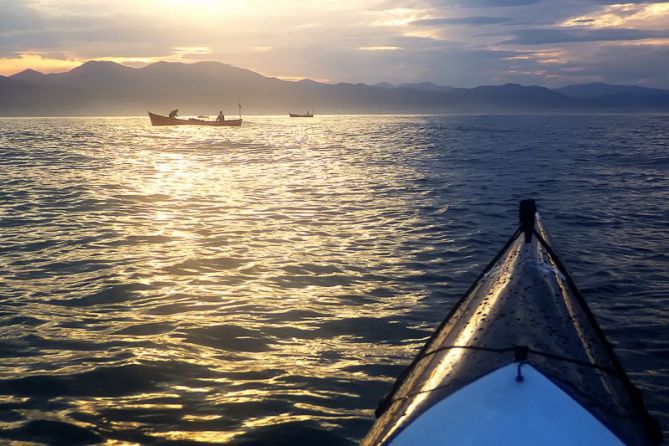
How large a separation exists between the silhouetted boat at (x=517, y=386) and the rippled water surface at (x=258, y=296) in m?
1.77

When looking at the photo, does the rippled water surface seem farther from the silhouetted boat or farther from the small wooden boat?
the small wooden boat

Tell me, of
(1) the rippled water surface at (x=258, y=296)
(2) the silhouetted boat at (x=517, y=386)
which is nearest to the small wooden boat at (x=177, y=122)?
(1) the rippled water surface at (x=258, y=296)

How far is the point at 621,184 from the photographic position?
2620 centimetres

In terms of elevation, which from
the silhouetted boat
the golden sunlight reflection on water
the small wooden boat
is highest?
the small wooden boat

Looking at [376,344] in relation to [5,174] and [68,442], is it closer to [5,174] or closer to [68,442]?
[68,442]

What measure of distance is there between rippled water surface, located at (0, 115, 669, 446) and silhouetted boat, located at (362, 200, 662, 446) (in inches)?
69.5

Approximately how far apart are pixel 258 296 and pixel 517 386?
707 cm

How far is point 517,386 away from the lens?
3.90 m

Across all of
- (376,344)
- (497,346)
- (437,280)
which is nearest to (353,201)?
(437,280)

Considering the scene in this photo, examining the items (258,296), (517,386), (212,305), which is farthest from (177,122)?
(517,386)

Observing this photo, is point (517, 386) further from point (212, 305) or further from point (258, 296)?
point (258, 296)

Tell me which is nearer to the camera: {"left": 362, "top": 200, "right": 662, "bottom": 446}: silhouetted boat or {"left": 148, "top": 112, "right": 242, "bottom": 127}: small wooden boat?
{"left": 362, "top": 200, "right": 662, "bottom": 446}: silhouetted boat

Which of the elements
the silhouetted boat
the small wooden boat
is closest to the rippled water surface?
the silhouetted boat

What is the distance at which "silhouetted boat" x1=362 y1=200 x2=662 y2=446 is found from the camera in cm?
368
